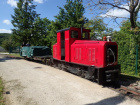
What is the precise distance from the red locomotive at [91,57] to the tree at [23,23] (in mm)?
13465

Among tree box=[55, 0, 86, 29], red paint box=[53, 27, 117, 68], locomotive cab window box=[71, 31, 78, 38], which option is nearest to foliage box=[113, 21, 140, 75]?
red paint box=[53, 27, 117, 68]

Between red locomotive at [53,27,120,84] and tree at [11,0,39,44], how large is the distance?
13465mm

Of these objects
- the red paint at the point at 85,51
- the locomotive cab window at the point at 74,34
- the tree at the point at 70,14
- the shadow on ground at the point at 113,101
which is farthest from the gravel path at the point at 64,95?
the tree at the point at 70,14

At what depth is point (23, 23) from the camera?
2017 centimetres

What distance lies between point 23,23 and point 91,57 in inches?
692

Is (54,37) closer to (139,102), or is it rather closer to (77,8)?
(77,8)

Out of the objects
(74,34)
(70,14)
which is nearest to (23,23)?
(70,14)

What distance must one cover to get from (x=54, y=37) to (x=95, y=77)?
13.4 metres

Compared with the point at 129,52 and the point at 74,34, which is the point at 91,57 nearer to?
the point at 74,34

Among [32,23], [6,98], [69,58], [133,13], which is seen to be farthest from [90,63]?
[32,23]

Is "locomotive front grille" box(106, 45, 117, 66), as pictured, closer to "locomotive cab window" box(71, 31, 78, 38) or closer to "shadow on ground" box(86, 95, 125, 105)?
"shadow on ground" box(86, 95, 125, 105)

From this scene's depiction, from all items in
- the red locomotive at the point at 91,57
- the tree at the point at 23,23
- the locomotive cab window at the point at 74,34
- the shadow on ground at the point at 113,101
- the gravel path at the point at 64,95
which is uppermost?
the tree at the point at 23,23

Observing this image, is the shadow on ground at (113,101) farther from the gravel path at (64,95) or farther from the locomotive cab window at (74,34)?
the locomotive cab window at (74,34)

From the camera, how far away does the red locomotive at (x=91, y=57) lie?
5.55m
